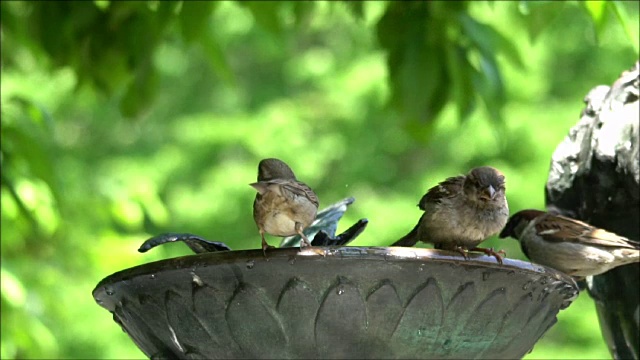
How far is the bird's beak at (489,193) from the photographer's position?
9.93 feet

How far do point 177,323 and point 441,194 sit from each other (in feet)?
2.91

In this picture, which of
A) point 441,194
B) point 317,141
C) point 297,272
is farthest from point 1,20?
point 317,141

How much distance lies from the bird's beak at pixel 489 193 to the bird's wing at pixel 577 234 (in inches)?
19.9

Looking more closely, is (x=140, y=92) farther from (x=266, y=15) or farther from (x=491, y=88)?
(x=491, y=88)

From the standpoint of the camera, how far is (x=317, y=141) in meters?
12.1

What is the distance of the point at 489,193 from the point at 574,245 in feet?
1.76

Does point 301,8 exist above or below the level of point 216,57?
above

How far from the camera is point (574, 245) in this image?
11.2 feet

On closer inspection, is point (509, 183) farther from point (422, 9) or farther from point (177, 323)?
point (177, 323)

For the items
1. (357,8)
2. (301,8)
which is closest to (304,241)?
(301,8)

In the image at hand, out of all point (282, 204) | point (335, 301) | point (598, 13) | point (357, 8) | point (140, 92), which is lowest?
point (335, 301)

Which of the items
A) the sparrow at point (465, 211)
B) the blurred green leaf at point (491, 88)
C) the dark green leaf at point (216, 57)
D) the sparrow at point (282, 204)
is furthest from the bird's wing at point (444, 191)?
the dark green leaf at point (216, 57)

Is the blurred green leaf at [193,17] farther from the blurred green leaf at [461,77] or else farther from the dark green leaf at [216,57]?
the blurred green leaf at [461,77]

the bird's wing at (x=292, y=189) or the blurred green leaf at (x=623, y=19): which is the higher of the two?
the blurred green leaf at (x=623, y=19)
